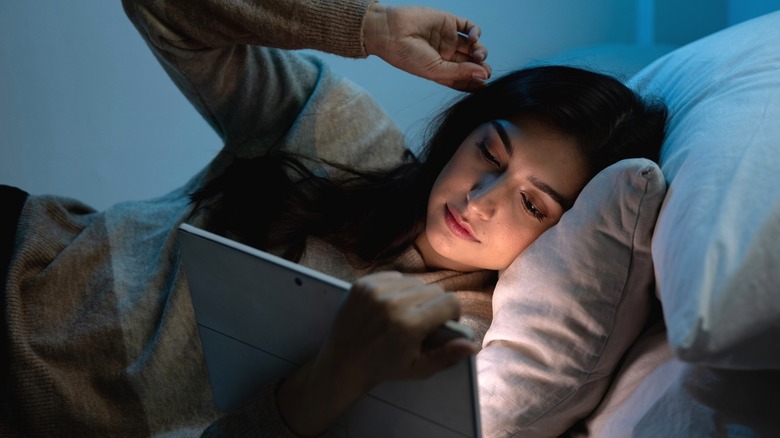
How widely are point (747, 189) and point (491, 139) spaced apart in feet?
1.28

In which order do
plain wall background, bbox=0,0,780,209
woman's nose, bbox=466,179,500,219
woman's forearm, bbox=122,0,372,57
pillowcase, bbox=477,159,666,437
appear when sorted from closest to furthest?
pillowcase, bbox=477,159,666,437 → woman's nose, bbox=466,179,500,219 → woman's forearm, bbox=122,0,372,57 → plain wall background, bbox=0,0,780,209

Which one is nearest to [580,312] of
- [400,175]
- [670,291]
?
[670,291]

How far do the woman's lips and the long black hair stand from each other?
13cm

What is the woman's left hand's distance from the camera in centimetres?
111

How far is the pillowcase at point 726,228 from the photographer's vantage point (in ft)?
2.01

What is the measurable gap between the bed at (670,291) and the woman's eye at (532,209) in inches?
2.7

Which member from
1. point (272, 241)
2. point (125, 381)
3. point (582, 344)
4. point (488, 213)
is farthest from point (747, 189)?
point (125, 381)

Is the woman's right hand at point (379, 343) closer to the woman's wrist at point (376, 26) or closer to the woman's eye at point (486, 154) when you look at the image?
the woman's eye at point (486, 154)

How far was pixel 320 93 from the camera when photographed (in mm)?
1259

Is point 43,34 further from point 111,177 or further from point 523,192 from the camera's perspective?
point 523,192

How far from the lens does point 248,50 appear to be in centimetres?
121

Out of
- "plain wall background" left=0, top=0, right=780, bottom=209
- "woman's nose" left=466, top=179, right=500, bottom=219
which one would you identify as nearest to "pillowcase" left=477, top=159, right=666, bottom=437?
"woman's nose" left=466, top=179, right=500, bottom=219

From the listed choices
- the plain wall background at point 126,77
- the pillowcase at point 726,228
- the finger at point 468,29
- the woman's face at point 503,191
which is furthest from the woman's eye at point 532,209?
the plain wall background at point 126,77

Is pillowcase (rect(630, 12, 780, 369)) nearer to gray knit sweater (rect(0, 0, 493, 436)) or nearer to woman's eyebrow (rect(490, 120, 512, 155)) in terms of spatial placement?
woman's eyebrow (rect(490, 120, 512, 155))
